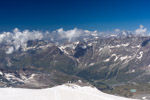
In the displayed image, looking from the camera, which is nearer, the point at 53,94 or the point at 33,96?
the point at 33,96

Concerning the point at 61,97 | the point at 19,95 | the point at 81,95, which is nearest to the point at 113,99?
the point at 81,95

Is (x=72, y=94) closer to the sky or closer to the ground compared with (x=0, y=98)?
closer to the sky

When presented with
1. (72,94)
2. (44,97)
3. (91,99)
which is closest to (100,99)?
(91,99)

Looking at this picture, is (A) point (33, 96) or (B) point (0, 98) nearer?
(B) point (0, 98)

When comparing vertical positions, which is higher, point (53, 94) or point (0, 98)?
point (53, 94)

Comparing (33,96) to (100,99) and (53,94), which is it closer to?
(53,94)

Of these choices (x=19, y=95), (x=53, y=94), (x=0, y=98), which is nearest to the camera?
(x=0, y=98)

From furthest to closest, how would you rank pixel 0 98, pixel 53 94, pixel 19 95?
pixel 53 94 → pixel 19 95 → pixel 0 98

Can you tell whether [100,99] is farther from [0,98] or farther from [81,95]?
[0,98]
